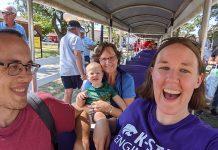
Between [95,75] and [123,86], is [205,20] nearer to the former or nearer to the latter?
[123,86]

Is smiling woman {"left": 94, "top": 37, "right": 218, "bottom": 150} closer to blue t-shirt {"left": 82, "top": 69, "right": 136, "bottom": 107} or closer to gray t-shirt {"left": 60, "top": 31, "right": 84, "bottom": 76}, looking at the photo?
blue t-shirt {"left": 82, "top": 69, "right": 136, "bottom": 107}

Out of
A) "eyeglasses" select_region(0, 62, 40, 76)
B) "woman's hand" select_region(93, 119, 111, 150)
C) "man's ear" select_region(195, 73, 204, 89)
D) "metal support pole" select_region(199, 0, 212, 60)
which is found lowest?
"woman's hand" select_region(93, 119, 111, 150)

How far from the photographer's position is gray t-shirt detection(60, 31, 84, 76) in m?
5.38

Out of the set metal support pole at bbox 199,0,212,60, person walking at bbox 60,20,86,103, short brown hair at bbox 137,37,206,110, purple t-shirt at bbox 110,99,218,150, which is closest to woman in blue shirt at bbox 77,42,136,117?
metal support pole at bbox 199,0,212,60

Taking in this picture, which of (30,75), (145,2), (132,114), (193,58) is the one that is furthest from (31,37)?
(145,2)

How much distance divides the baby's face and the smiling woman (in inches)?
45.0

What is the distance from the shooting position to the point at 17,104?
176cm

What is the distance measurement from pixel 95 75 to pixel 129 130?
1319 mm

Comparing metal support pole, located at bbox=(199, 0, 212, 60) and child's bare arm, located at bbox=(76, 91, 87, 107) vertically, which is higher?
metal support pole, located at bbox=(199, 0, 212, 60)

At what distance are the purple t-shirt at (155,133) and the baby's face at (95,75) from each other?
1072mm

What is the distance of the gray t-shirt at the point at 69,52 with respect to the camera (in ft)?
17.7

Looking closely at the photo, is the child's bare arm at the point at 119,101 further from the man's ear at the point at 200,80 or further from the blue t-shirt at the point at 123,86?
the man's ear at the point at 200,80

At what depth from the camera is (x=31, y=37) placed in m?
3.12

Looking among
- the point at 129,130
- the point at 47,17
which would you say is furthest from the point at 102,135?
the point at 47,17
